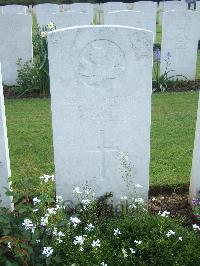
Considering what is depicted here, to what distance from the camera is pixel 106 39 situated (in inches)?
125

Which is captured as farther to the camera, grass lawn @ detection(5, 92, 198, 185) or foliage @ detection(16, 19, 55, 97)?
foliage @ detection(16, 19, 55, 97)

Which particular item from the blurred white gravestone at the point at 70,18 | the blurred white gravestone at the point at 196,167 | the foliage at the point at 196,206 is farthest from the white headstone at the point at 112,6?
the foliage at the point at 196,206

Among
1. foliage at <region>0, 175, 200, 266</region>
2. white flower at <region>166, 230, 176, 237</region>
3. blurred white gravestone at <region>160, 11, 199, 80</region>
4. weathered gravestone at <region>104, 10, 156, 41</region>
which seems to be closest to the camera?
foliage at <region>0, 175, 200, 266</region>

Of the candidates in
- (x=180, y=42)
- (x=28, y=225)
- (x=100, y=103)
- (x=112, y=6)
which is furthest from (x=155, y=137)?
(x=112, y=6)

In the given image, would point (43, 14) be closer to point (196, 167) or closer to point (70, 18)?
point (70, 18)

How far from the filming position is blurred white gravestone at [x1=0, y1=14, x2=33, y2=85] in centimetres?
793

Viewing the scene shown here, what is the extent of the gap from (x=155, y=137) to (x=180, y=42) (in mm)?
3501

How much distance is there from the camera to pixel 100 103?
3.35 meters

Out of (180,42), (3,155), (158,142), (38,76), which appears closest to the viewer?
(3,155)

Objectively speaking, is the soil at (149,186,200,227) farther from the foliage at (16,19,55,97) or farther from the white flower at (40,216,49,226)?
the foliage at (16,19,55,97)

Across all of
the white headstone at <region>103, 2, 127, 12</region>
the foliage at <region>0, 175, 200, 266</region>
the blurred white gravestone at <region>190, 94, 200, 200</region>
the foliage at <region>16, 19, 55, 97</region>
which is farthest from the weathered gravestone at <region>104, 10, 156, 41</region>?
the foliage at <region>0, 175, 200, 266</region>

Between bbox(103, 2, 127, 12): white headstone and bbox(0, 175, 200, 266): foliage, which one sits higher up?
bbox(103, 2, 127, 12): white headstone

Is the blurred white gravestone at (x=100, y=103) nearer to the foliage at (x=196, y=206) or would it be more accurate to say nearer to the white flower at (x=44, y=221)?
the foliage at (x=196, y=206)

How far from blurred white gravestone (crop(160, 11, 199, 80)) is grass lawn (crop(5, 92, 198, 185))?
1091 mm
